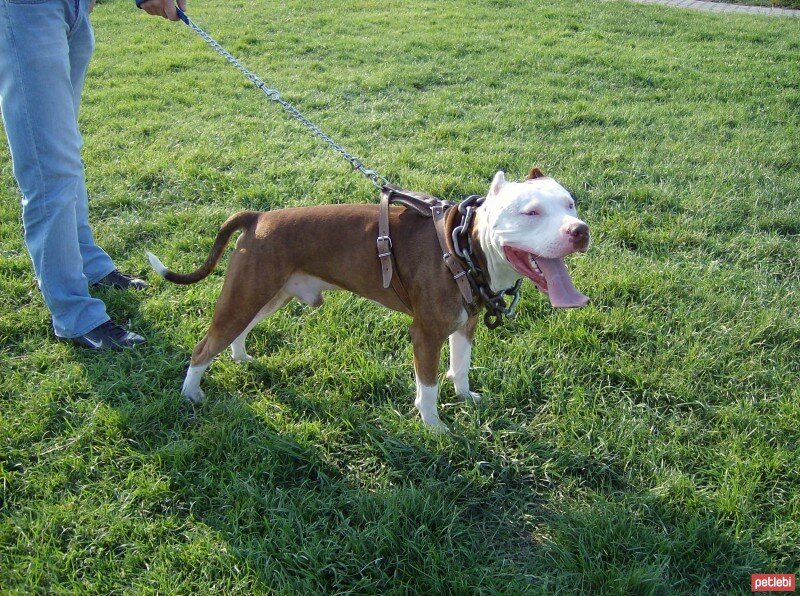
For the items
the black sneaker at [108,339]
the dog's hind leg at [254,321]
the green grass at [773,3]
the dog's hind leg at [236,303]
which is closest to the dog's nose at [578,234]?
the dog's hind leg at [236,303]

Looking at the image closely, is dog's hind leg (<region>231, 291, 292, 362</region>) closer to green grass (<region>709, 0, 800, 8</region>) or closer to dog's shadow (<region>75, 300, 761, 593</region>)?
dog's shadow (<region>75, 300, 761, 593</region>)

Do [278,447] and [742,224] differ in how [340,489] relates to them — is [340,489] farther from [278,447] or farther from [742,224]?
[742,224]

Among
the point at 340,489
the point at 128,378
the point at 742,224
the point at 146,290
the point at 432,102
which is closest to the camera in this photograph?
the point at 340,489

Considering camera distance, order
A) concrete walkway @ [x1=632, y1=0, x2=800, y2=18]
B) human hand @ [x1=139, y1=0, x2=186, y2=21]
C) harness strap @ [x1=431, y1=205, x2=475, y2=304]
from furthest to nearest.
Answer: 1. concrete walkway @ [x1=632, y1=0, x2=800, y2=18]
2. human hand @ [x1=139, y1=0, x2=186, y2=21]
3. harness strap @ [x1=431, y1=205, x2=475, y2=304]

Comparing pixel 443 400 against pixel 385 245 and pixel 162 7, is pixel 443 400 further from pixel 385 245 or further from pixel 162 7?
pixel 162 7

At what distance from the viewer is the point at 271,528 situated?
104 inches

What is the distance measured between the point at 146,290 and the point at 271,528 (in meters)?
2.19

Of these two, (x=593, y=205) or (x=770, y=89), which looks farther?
(x=770, y=89)

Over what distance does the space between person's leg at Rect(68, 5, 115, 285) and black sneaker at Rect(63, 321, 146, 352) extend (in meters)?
0.60

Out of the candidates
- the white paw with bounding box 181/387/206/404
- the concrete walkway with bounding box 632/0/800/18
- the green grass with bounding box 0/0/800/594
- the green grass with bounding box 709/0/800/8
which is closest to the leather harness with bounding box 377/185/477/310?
the green grass with bounding box 0/0/800/594

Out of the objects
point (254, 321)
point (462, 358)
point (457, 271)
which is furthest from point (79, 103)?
point (462, 358)

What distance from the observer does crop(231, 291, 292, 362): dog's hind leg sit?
3.35 metres

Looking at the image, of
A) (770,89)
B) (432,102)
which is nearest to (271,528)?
(432,102)

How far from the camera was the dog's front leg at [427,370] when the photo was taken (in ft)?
9.80
